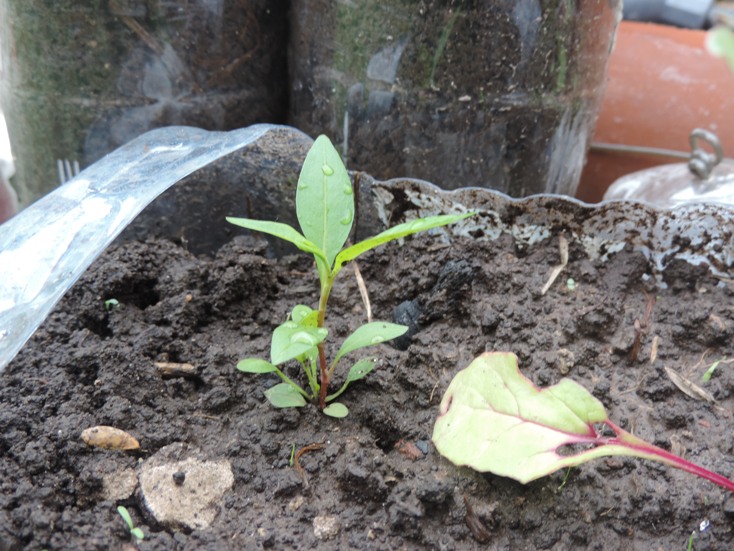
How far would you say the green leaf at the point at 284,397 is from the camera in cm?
74

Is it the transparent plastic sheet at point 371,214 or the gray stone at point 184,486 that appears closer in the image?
the gray stone at point 184,486

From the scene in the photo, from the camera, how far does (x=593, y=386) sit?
80cm

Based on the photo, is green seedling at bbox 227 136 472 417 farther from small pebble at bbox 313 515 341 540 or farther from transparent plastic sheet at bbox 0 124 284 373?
transparent plastic sheet at bbox 0 124 284 373

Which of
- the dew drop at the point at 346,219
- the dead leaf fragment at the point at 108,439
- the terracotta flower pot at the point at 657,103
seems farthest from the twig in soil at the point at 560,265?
the terracotta flower pot at the point at 657,103

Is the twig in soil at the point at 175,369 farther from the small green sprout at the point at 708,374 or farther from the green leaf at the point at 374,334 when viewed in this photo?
the small green sprout at the point at 708,374

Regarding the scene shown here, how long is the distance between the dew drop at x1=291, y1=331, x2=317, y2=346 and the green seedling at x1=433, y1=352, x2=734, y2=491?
0.16 m

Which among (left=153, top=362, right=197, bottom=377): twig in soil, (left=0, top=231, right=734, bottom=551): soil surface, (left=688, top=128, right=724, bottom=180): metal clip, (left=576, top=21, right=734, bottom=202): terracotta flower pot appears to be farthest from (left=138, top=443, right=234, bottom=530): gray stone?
(left=576, top=21, right=734, bottom=202): terracotta flower pot

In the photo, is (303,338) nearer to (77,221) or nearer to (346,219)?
(346,219)

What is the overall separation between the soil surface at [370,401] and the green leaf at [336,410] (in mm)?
13

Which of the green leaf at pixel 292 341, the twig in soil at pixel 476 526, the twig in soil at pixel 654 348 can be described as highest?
the green leaf at pixel 292 341

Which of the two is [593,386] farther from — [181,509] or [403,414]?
[181,509]

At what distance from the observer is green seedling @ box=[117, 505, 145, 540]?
2.04 ft

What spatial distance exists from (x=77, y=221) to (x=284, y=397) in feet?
1.14

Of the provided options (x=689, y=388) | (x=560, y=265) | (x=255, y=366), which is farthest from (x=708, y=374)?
(x=255, y=366)
